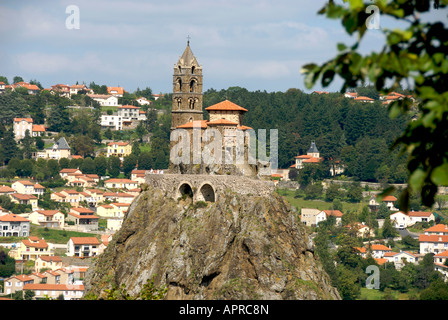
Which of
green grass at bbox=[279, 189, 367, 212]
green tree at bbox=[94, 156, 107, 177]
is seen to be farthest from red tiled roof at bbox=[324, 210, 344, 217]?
green tree at bbox=[94, 156, 107, 177]

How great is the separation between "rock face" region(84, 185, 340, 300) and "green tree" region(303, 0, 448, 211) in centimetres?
3746

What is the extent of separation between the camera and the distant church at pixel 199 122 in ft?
162

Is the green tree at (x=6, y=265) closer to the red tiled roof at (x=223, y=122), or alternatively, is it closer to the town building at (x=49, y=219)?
the town building at (x=49, y=219)

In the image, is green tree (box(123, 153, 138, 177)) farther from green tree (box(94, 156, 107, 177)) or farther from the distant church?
the distant church

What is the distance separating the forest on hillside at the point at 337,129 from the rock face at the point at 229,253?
2834 inches

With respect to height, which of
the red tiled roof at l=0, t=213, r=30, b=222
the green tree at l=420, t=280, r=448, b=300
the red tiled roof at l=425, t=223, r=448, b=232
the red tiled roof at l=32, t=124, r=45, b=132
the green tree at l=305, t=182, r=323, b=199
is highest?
the red tiled roof at l=32, t=124, r=45, b=132

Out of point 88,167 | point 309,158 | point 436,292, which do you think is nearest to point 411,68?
point 436,292

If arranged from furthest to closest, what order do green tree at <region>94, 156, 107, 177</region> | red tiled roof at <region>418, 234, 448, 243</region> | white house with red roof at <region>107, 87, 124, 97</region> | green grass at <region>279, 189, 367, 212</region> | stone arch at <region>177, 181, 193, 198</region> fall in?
white house with red roof at <region>107, 87, 124, 97</region> → green tree at <region>94, 156, 107, 177</region> → green grass at <region>279, 189, 367, 212</region> → red tiled roof at <region>418, 234, 448, 243</region> → stone arch at <region>177, 181, 193, 198</region>

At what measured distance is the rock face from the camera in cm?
4575

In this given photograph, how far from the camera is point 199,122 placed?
180ft

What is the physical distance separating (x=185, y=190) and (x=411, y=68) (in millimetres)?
44439

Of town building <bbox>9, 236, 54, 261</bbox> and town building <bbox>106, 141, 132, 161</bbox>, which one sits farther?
town building <bbox>106, 141, 132, 161</bbox>

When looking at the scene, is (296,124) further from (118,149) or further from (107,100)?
(107,100)

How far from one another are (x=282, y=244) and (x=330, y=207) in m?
66.4
